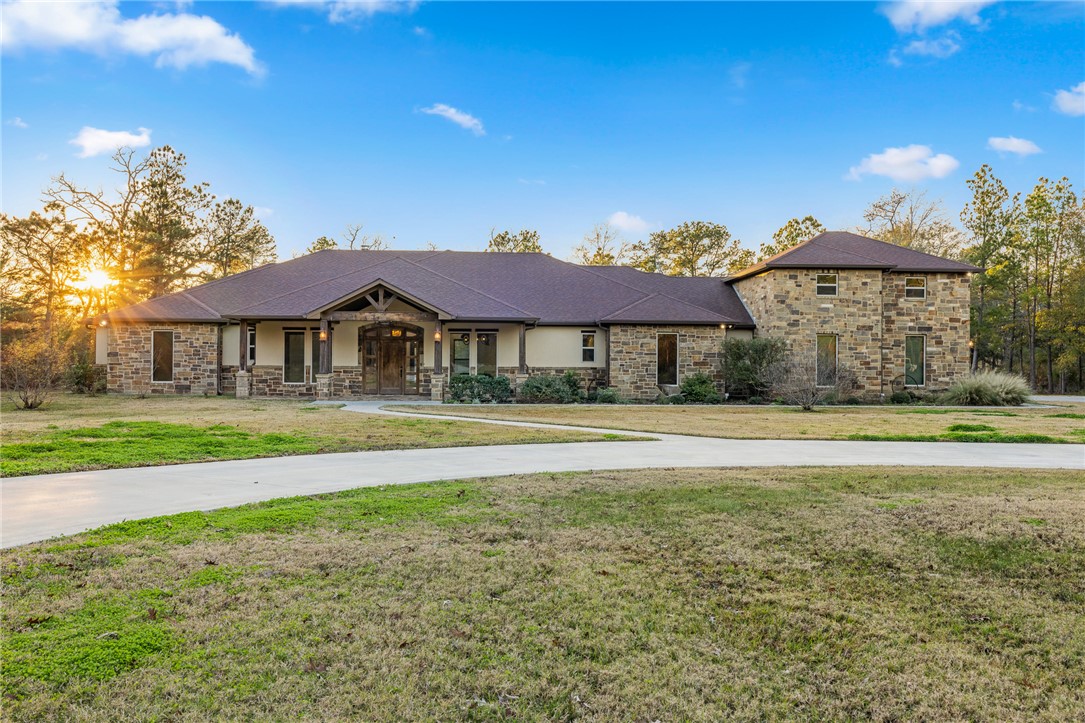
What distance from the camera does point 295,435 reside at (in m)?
11.3

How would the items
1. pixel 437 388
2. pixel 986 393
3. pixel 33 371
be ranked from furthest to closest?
pixel 986 393 < pixel 437 388 < pixel 33 371

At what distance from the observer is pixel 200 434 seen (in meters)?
11.1

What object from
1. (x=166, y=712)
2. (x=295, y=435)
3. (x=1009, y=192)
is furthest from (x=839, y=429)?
(x=1009, y=192)

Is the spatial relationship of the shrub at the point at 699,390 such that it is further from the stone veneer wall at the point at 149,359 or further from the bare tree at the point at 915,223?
the bare tree at the point at 915,223

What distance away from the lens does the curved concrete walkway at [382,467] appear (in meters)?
5.86

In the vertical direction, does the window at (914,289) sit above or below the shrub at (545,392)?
above

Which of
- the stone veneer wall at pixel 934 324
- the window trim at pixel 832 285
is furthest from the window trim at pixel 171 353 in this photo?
the stone veneer wall at pixel 934 324

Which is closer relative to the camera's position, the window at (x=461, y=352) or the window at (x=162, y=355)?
the window at (x=162, y=355)

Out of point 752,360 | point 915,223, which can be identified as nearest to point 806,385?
point 752,360

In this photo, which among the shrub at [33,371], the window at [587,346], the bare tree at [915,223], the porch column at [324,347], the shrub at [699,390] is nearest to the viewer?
the shrub at [33,371]

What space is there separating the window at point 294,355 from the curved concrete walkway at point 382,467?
47.8 feet

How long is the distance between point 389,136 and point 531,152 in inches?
249

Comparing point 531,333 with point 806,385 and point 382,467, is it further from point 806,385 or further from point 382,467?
point 382,467

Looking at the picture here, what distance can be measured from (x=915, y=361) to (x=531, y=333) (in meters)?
14.9
